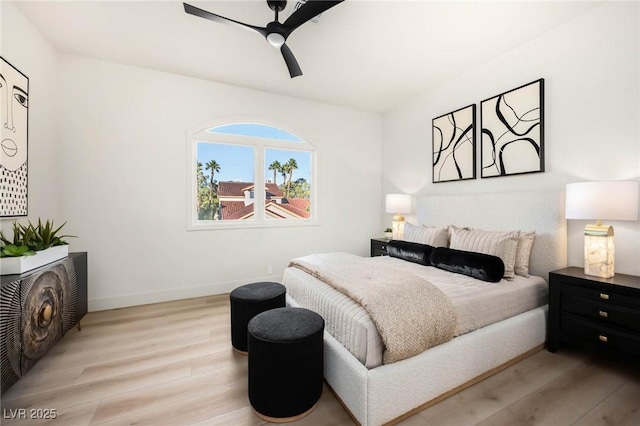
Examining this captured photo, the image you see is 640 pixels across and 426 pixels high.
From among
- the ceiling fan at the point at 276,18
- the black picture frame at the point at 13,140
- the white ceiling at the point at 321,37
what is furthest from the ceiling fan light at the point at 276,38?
the black picture frame at the point at 13,140

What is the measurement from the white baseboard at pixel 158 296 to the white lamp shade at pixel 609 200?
3.58 m

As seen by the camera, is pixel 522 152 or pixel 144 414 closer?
pixel 144 414

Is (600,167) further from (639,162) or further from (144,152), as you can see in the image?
(144,152)

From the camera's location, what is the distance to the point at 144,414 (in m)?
1.54

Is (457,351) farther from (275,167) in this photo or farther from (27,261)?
(275,167)

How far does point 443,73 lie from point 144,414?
4.22 m

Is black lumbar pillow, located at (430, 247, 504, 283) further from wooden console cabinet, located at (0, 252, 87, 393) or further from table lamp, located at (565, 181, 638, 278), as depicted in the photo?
wooden console cabinet, located at (0, 252, 87, 393)

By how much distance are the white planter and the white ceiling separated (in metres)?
2.01

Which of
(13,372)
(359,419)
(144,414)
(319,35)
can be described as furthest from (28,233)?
(319,35)

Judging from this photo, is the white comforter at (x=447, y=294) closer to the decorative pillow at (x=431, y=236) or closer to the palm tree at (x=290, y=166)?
the decorative pillow at (x=431, y=236)

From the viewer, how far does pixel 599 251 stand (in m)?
2.04

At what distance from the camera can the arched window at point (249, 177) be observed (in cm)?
359

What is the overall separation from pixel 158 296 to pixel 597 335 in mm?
4239

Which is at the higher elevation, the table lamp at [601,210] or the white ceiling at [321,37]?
the white ceiling at [321,37]
